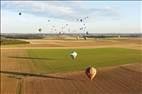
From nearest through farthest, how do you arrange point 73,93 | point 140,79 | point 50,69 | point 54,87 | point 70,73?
point 73,93 → point 54,87 → point 140,79 → point 70,73 → point 50,69

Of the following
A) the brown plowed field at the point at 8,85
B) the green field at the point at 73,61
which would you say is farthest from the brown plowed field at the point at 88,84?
the green field at the point at 73,61

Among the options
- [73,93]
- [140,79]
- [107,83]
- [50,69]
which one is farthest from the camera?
[50,69]

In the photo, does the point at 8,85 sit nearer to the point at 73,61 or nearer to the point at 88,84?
the point at 88,84

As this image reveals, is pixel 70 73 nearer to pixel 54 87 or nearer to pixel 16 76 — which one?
pixel 16 76

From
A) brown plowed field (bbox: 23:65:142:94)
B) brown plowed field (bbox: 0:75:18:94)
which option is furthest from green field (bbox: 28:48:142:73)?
brown plowed field (bbox: 0:75:18:94)

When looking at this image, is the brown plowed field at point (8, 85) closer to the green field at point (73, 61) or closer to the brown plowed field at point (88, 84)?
the brown plowed field at point (88, 84)

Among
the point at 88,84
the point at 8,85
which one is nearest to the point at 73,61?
the point at 88,84

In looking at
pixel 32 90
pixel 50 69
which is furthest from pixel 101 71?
pixel 32 90

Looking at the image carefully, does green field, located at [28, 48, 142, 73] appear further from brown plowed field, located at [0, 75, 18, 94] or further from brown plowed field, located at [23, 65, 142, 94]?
brown plowed field, located at [0, 75, 18, 94]
